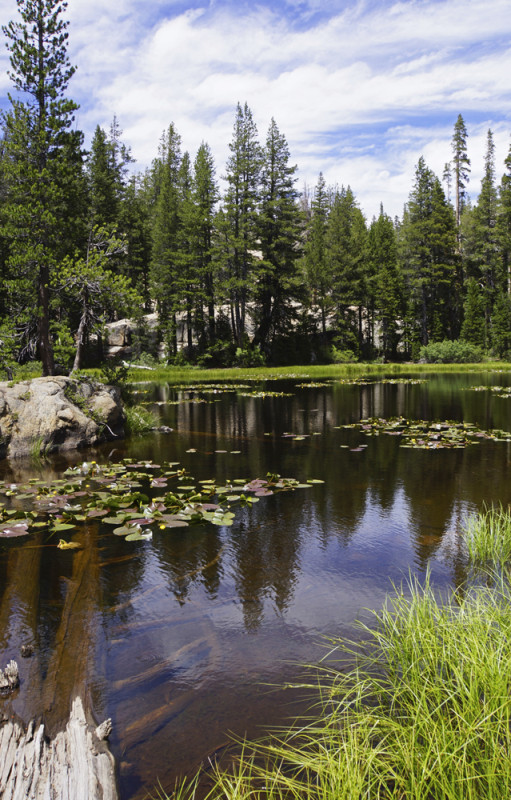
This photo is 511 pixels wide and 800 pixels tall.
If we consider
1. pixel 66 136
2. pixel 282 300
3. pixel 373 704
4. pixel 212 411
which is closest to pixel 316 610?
pixel 373 704

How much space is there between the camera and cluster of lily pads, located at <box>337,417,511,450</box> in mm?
13570

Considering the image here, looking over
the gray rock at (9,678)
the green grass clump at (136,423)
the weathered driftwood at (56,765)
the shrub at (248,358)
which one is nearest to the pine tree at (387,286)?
the shrub at (248,358)

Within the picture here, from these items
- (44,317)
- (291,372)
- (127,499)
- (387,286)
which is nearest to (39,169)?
(44,317)

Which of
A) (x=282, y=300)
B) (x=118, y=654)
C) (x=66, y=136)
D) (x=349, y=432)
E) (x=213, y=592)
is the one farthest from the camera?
(x=282, y=300)

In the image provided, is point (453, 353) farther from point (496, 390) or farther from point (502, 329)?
point (496, 390)

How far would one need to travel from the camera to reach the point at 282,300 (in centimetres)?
5453

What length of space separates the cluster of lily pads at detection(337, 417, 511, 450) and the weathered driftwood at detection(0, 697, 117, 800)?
11328 mm

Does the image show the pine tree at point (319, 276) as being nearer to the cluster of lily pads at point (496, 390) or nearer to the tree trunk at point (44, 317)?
the cluster of lily pads at point (496, 390)

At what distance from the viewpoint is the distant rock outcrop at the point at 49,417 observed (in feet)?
43.8

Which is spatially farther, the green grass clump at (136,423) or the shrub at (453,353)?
the shrub at (453,353)

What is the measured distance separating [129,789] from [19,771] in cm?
67

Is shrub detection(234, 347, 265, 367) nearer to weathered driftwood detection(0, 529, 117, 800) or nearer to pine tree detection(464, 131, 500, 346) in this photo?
pine tree detection(464, 131, 500, 346)

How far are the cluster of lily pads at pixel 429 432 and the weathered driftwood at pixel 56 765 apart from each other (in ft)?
37.2

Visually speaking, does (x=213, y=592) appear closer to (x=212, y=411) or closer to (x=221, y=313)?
(x=212, y=411)
